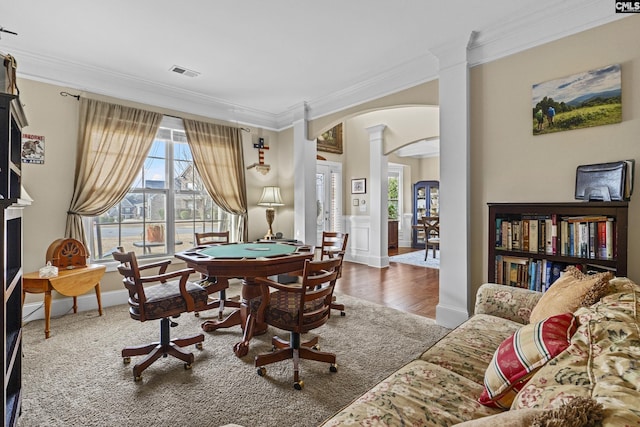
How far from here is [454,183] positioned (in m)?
2.99

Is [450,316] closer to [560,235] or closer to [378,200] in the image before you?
[560,235]

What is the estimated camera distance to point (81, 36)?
280 centimetres

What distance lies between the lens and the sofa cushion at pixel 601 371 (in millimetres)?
627

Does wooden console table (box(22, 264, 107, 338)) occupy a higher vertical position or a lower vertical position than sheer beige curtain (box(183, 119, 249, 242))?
lower

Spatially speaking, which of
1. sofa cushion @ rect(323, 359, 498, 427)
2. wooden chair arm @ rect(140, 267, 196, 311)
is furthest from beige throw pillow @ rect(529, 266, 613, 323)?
wooden chair arm @ rect(140, 267, 196, 311)

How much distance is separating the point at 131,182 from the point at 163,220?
2.15 ft

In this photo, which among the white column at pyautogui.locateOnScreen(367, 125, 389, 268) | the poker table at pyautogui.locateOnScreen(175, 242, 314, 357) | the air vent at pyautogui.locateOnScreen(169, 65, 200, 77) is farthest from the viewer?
the white column at pyautogui.locateOnScreen(367, 125, 389, 268)

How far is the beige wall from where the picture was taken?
2.17 metres

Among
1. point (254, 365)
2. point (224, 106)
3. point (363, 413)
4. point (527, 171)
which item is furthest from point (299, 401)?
point (224, 106)

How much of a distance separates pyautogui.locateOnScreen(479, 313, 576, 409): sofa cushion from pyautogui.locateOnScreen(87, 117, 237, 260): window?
410cm

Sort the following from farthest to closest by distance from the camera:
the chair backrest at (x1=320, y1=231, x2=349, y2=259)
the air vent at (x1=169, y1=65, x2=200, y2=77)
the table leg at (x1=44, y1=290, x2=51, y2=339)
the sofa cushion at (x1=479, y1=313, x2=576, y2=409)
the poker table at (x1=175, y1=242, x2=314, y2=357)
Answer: the air vent at (x1=169, y1=65, x2=200, y2=77), the chair backrest at (x1=320, y1=231, x2=349, y2=259), the table leg at (x1=44, y1=290, x2=51, y2=339), the poker table at (x1=175, y1=242, x2=314, y2=357), the sofa cushion at (x1=479, y1=313, x2=576, y2=409)

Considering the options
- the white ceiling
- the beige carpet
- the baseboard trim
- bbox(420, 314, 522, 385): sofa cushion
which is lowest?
the beige carpet

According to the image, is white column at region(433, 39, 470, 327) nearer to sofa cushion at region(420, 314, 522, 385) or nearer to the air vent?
sofa cushion at region(420, 314, 522, 385)

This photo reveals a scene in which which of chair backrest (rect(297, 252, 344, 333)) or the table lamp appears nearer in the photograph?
chair backrest (rect(297, 252, 344, 333))
